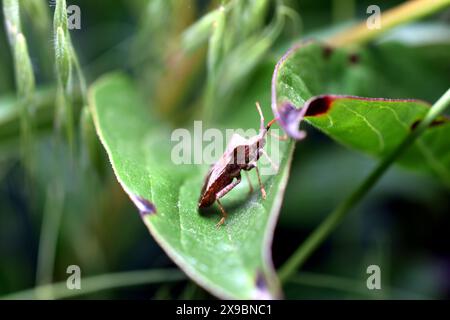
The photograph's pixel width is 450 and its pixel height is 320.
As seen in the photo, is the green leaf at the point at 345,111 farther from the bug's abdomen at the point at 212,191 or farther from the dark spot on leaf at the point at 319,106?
the bug's abdomen at the point at 212,191

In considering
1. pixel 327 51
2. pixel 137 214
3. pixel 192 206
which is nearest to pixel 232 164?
pixel 192 206

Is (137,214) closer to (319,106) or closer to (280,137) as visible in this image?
(280,137)

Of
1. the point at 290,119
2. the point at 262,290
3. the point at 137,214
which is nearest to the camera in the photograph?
the point at 262,290

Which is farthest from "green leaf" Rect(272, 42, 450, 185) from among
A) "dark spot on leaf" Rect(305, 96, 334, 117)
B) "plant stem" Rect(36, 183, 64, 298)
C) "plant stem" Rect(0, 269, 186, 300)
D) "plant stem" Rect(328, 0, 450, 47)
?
"plant stem" Rect(36, 183, 64, 298)

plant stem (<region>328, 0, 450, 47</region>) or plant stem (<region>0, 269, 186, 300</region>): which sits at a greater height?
plant stem (<region>328, 0, 450, 47</region>)

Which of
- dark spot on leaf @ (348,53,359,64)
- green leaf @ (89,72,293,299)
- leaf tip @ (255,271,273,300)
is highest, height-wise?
dark spot on leaf @ (348,53,359,64)

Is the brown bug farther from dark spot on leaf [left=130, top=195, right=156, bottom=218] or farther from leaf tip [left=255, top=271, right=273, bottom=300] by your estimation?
leaf tip [left=255, top=271, right=273, bottom=300]
